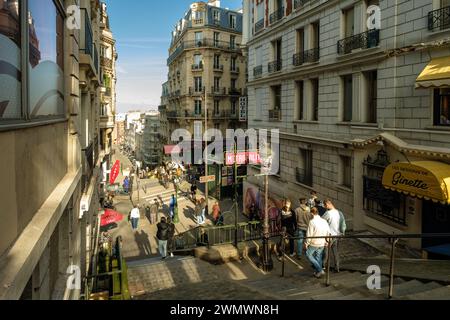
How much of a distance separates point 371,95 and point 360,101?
0.46 m

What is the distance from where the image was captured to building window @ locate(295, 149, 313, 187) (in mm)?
18375

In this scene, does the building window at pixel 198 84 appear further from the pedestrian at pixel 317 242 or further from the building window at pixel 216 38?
the pedestrian at pixel 317 242

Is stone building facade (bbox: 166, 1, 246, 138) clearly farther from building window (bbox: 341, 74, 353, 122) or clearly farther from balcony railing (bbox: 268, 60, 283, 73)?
building window (bbox: 341, 74, 353, 122)

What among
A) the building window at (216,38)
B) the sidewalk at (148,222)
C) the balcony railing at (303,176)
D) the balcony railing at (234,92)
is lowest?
the sidewalk at (148,222)

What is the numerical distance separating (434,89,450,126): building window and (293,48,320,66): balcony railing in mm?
7127

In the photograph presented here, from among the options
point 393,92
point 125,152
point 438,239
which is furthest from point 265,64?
point 125,152

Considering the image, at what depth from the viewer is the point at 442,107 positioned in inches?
428

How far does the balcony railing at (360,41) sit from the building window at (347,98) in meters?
1.14

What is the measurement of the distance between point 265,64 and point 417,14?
11.9 m

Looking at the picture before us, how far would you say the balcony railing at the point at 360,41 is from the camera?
43.7 ft

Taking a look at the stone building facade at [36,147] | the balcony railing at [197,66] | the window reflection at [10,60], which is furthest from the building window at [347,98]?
the balcony railing at [197,66]

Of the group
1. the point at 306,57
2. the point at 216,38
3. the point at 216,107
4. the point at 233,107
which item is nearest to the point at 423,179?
the point at 306,57

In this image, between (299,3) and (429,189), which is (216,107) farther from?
(429,189)

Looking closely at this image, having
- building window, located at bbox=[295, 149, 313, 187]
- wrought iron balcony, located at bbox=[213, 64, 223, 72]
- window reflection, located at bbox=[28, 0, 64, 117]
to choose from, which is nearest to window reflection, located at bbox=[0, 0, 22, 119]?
window reflection, located at bbox=[28, 0, 64, 117]
